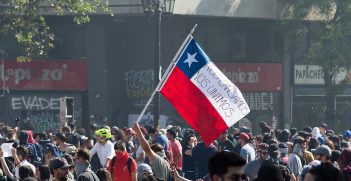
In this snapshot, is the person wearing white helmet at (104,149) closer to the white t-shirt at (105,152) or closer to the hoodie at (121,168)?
the white t-shirt at (105,152)

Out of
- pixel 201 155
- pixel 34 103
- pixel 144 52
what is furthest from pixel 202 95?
pixel 34 103

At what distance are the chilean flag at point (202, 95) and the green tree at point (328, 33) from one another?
1963 cm

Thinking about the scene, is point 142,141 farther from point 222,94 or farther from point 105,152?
point 105,152

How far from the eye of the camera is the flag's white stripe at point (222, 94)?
1280cm

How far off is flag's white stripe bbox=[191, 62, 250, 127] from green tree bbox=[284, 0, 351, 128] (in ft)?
64.4

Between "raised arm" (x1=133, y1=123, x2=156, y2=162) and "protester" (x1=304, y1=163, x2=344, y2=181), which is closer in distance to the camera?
"protester" (x1=304, y1=163, x2=344, y2=181)

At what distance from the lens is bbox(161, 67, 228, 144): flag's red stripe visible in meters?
12.6

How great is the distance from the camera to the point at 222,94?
42.3ft

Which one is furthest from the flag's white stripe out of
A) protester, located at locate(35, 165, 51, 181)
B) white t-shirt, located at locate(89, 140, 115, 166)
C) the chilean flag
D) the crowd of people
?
white t-shirt, located at locate(89, 140, 115, 166)

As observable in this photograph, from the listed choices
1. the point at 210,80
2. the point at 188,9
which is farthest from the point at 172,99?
the point at 188,9

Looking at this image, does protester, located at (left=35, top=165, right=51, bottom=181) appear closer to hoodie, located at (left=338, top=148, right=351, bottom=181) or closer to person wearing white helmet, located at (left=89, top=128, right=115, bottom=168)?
hoodie, located at (left=338, top=148, right=351, bottom=181)

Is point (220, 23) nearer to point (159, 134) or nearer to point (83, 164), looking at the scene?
point (159, 134)

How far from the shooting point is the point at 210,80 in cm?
1312

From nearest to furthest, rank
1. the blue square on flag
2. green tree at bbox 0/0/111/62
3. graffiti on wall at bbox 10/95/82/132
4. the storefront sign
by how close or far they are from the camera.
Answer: the blue square on flag, green tree at bbox 0/0/111/62, graffiti on wall at bbox 10/95/82/132, the storefront sign
